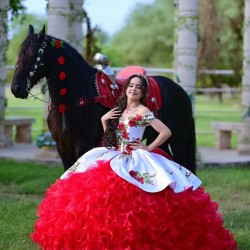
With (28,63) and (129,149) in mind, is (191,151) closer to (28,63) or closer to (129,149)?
(129,149)

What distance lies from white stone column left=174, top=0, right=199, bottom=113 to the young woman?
4851mm

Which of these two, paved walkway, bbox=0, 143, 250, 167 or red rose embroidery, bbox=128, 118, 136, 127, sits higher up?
red rose embroidery, bbox=128, 118, 136, 127

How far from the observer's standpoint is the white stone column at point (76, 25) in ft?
35.1

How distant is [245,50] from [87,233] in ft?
24.7

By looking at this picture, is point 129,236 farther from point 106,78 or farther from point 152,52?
point 152,52

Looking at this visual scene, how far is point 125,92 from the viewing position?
17.3 feet

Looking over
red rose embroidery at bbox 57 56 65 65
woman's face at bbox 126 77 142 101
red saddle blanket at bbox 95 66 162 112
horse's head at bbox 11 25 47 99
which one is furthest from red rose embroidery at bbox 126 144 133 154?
red rose embroidery at bbox 57 56 65 65

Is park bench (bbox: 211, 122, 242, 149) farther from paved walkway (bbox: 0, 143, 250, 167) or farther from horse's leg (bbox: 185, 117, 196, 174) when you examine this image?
horse's leg (bbox: 185, 117, 196, 174)

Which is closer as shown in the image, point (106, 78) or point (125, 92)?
point (125, 92)

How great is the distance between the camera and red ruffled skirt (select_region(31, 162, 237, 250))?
4.69 meters

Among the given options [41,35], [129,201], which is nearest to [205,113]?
[41,35]

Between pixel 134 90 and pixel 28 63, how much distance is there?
107cm

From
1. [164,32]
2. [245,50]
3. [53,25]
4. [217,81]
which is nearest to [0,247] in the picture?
[53,25]

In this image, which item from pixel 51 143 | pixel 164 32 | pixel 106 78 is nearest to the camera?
pixel 106 78
